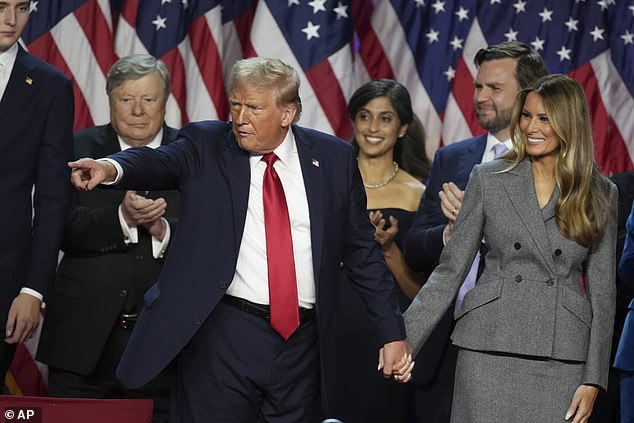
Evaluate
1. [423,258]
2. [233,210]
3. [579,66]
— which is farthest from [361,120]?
[233,210]

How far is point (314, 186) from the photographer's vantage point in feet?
12.9

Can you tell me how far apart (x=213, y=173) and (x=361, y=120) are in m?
1.90

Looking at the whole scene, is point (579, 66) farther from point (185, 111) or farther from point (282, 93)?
point (282, 93)

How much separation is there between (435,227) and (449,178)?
241 mm

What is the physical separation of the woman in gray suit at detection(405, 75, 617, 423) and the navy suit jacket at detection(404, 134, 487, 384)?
730 mm

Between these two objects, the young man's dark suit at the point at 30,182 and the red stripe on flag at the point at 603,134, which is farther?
the red stripe on flag at the point at 603,134

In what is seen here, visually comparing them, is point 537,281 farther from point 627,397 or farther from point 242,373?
point 242,373

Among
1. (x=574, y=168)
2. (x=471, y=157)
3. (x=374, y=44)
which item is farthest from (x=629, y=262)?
(x=374, y=44)

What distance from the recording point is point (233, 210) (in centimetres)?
382

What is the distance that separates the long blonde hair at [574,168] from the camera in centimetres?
394

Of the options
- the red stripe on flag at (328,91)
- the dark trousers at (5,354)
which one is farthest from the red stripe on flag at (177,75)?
the dark trousers at (5,354)

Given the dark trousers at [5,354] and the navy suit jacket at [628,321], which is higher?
the navy suit jacket at [628,321]

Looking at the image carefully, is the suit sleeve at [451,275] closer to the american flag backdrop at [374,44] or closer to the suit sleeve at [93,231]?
the suit sleeve at [93,231]

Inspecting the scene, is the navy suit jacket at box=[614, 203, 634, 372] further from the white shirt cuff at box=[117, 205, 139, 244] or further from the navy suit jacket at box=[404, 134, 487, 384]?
the white shirt cuff at box=[117, 205, 139, 244]
